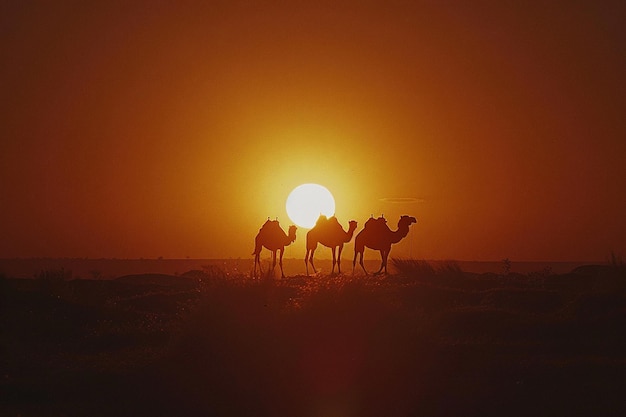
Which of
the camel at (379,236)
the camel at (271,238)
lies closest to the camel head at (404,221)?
the camel at (379,236)

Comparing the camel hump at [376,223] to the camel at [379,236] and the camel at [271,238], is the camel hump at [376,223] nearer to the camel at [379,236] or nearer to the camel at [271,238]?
the camel at [379,236]

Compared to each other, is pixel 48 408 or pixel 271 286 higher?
pixel 271 286

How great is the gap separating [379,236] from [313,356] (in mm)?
16078

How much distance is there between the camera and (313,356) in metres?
17.8

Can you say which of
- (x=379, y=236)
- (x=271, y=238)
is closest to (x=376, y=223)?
(x=379, y=236)

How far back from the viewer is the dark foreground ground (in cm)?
1521

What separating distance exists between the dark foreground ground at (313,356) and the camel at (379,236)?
8223 mm

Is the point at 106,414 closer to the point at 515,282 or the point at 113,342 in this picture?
the point at 113,342

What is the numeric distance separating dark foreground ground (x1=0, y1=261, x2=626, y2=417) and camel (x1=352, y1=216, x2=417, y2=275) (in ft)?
27.0

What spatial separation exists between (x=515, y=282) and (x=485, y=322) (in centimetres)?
1081

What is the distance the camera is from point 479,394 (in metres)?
15.3

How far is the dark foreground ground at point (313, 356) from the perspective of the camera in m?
15.2

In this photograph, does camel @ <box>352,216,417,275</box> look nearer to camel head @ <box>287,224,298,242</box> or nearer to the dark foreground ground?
camel head @ <box>287,224,298,242</box>

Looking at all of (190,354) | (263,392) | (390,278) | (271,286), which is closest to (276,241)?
(390,278)
